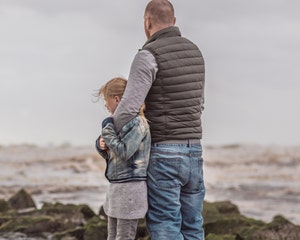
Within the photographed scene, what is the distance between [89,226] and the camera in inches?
450

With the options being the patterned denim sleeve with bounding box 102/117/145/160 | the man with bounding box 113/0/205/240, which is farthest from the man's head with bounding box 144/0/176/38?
the patterned denim sleeve with bounding box 102/117/145/160

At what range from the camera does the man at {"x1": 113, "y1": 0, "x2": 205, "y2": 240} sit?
5867mm

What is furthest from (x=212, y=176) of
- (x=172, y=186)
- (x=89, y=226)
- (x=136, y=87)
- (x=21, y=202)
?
(x=136, y=87)

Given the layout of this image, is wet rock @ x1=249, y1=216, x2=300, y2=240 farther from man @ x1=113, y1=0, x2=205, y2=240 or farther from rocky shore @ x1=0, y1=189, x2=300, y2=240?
man @ x1=113, y1=0, x2=205, y2=240

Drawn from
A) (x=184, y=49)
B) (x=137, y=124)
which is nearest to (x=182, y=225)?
(x=137, y=124)

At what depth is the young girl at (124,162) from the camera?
5.85 metres

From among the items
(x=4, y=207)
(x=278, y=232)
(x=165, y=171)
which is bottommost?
(x=278, y=232)

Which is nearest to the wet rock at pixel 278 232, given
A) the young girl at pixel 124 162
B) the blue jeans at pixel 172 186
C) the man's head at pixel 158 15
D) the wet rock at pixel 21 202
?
the blue jeans at pixel 172 186

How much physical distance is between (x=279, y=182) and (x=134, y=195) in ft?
90.9

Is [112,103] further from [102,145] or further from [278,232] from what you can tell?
[278,232]

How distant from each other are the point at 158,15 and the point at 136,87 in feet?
2.11

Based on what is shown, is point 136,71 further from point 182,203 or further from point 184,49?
point 182,203

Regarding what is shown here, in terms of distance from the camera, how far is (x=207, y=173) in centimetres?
3722

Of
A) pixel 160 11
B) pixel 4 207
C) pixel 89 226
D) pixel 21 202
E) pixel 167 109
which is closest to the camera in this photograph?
→ pixel 167 109
